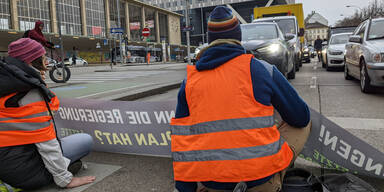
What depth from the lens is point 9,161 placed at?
8.63 ft

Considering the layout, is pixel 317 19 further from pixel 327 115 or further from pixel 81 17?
pixel 327 115

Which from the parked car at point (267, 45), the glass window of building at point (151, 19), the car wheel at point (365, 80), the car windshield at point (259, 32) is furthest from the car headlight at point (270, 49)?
the glass window of building at point (151, 19)

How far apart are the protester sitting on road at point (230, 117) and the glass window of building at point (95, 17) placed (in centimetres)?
6057

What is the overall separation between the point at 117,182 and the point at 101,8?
212ft

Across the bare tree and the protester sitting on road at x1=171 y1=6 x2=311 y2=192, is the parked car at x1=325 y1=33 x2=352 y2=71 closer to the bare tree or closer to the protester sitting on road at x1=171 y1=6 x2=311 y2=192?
the protester sitting on road at x1=171 y1=6 x2=311 y2=192

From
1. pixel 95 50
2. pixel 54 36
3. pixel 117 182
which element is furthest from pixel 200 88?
pixel 95 50

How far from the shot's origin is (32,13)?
160 ft

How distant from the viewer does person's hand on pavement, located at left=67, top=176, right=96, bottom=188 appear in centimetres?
288

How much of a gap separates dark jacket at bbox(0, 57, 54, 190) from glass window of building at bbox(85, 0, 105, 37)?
59333 mm

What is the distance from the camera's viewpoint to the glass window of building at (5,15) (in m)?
43.0

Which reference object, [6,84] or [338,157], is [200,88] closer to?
[338,157]

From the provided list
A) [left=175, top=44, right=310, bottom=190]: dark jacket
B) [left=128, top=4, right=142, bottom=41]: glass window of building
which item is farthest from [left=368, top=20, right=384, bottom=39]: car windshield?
[left=128, top=4, right=142, bottom=41]: glass window of building

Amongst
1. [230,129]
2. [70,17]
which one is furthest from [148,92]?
[70,17]

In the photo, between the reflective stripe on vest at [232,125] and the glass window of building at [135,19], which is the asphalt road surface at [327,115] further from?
the glass window of building at [135,19]
